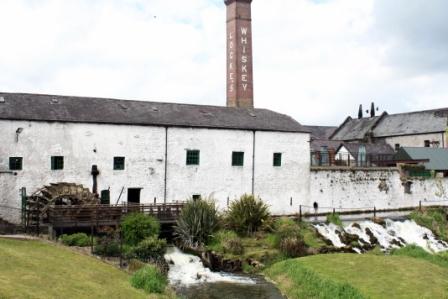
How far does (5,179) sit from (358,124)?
49.2 metres

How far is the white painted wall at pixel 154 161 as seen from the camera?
94.9 ft

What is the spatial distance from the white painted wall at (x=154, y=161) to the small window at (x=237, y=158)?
11.3 inches

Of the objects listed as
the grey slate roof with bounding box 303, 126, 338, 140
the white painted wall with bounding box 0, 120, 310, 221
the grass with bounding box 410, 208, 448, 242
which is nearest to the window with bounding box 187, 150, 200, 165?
the white painted wall with bounding box 0, 120, 310, 221

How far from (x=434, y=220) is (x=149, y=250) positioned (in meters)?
25.0

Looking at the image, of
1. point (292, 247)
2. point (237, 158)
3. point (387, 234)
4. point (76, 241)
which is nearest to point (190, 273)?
point (76, 241)

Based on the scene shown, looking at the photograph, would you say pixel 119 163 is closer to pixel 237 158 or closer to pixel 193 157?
pixel 193 157

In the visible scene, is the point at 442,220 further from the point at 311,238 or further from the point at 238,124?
the point at 238,124

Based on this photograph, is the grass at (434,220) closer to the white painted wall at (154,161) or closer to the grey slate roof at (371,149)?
the white painted wall at (154,161)

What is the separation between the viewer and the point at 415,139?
5825cm

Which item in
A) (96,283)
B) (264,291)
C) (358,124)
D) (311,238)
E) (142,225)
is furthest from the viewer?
(358,124)

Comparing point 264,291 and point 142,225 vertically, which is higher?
point 142,225

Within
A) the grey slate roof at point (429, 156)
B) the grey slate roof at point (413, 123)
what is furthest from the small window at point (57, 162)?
the grey slate roof at point (413, 123)

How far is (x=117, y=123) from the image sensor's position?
31.2 m

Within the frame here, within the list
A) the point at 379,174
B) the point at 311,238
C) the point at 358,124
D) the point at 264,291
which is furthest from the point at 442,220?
the point at 358,124
